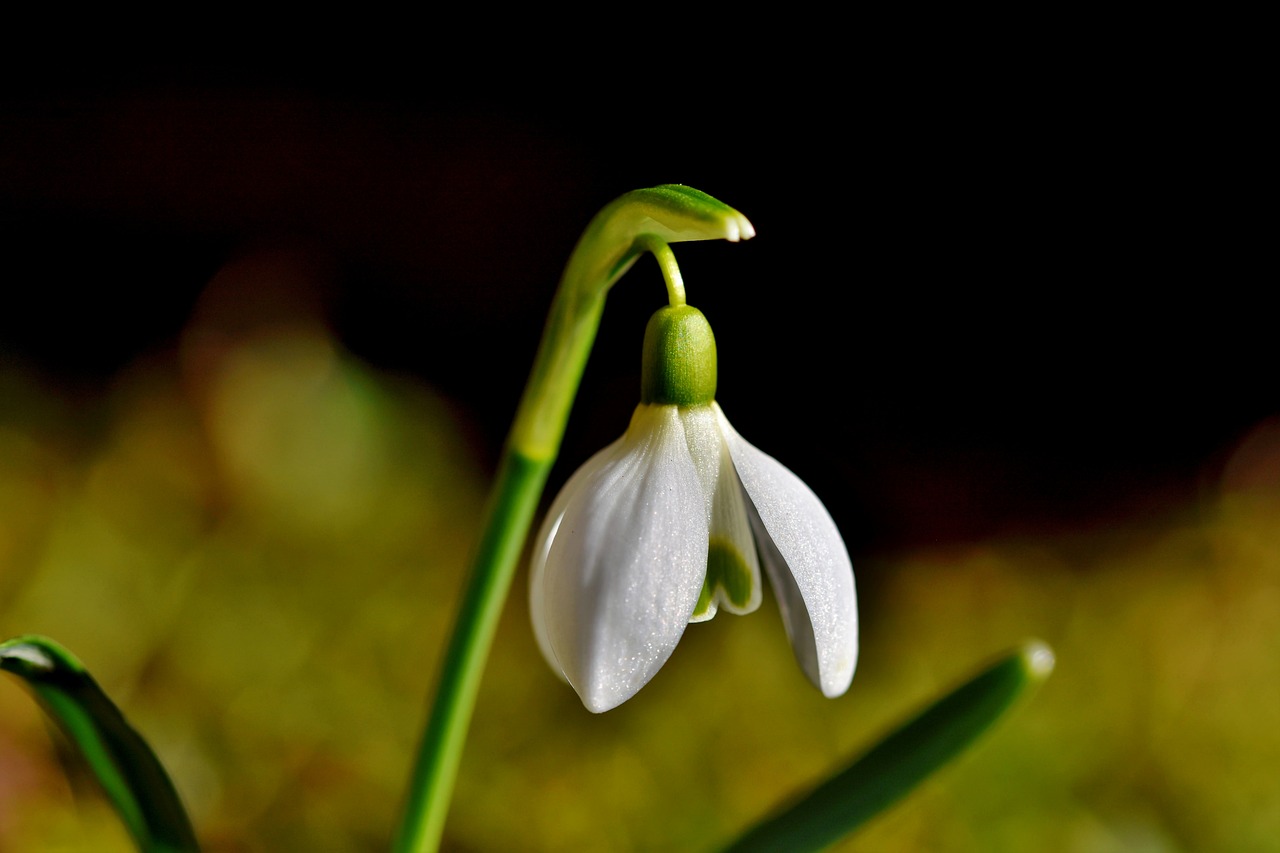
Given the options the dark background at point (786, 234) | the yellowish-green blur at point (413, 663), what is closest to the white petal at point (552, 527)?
the yellowish-green blur at point (413, 663)

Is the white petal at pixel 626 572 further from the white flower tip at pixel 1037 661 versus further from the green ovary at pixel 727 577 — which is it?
the white flower tip at pixel 1037 661

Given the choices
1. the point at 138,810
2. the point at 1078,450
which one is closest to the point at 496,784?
the point at 138,810

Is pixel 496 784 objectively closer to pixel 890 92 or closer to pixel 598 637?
pixel 598 637

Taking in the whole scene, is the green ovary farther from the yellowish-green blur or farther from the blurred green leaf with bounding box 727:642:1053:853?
the yellowish-green blur

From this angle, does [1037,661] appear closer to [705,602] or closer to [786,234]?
[705,602]

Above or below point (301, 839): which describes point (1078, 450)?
above

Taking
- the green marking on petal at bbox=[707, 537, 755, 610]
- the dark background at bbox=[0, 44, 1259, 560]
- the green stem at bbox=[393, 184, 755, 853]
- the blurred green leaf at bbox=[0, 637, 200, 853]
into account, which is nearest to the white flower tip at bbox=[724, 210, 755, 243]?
the green stem at bbox=[393, 184, 755, 853]
